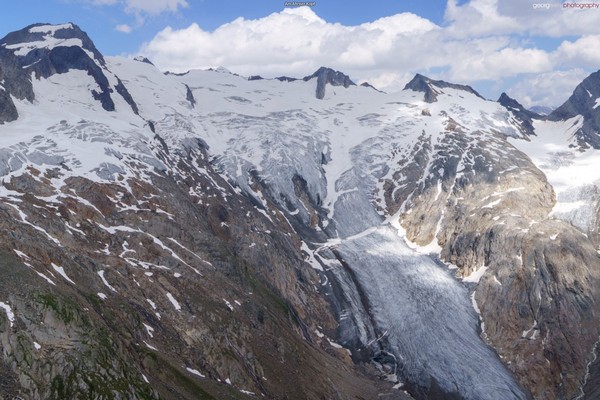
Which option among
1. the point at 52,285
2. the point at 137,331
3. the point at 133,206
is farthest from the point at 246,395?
the point at 133,206

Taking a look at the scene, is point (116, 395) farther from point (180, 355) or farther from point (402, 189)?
point (402, 189)

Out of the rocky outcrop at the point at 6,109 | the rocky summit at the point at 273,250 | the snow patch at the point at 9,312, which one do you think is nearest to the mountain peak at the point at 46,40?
the rocky summit at the point at 273,250

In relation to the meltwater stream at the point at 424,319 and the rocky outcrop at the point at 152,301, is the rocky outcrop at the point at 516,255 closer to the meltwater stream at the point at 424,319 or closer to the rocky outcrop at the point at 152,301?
the meltwater stream at the point at 424,319

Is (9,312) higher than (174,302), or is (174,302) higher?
(9,312)

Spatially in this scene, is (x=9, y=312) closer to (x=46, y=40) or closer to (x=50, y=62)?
(x=50, y=62)

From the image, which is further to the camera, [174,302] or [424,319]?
[424,319]

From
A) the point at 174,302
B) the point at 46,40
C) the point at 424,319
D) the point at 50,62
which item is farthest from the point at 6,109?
the point at 424,319
